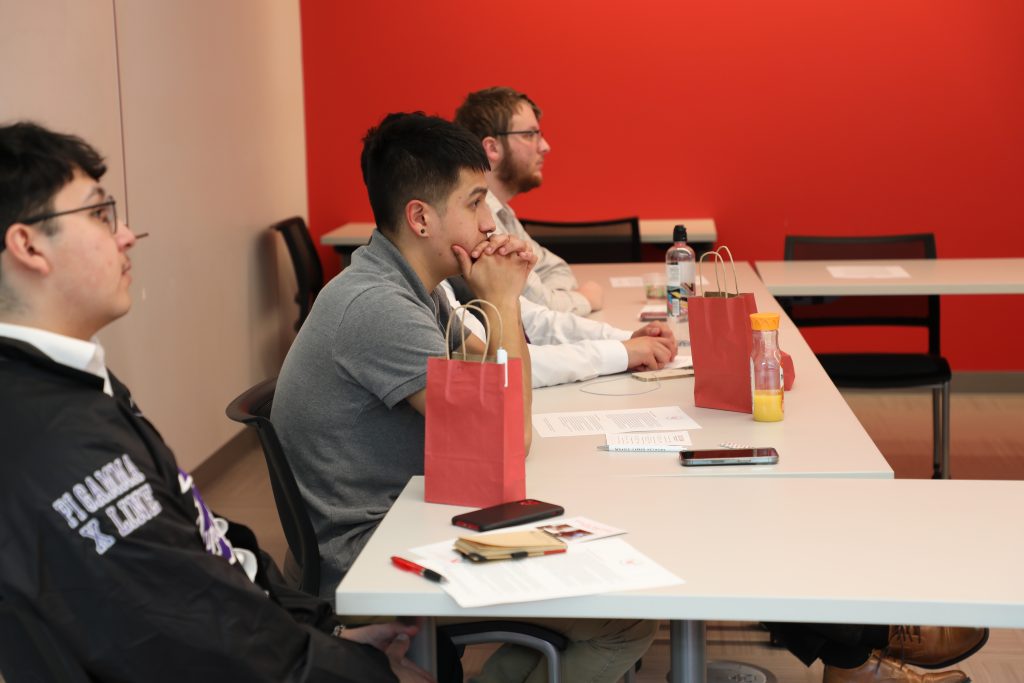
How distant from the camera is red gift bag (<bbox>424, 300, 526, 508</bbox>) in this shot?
1615 mm

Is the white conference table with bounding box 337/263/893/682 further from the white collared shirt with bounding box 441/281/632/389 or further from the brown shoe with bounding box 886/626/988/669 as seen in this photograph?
the brown shoe with bounding box 886/626/988/669

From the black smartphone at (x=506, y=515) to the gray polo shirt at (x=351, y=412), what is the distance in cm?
36

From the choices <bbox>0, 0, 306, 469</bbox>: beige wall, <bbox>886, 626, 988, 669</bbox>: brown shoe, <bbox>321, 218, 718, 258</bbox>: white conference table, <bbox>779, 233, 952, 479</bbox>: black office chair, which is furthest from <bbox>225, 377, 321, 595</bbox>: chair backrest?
<bbox>321, 218, 718, 258</bbox>: white conference table

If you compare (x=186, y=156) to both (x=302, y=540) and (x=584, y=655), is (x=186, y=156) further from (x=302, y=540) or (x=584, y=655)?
(x=584, y=655)

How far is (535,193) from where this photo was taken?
5754 mm

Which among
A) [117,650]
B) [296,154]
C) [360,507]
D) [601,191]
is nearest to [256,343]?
[296,154]

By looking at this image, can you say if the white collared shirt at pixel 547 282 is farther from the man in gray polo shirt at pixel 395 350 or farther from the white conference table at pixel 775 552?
the white conference table at pixel 775 552

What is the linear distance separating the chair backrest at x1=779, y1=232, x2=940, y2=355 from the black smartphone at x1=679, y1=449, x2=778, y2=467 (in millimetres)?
2443

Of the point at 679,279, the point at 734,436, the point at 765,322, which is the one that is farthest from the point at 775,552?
the point at 679,279

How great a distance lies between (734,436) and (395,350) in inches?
24.9

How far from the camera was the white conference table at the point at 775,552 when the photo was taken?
1324 millimetres

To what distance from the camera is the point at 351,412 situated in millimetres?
1968

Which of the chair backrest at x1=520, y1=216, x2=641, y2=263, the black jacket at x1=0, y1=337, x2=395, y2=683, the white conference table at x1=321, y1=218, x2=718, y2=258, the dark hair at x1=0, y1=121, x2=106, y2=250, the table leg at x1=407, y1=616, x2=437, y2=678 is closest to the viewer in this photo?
the black jacket at x1=0, y1=337, x2=395, y2=683

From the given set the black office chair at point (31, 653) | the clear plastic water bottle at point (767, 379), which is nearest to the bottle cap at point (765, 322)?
the clear plastic water bottle at point (767, 379)
